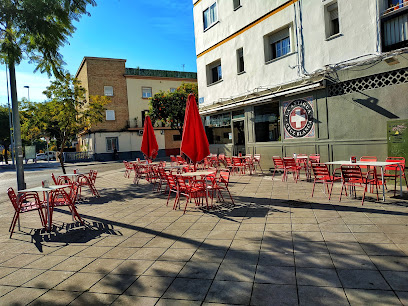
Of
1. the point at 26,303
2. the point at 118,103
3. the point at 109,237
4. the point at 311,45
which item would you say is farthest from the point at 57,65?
the point at 118,103

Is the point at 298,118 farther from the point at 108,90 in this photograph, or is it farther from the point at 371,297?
the point at 108,90

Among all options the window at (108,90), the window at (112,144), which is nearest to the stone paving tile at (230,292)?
the window at (112,144)

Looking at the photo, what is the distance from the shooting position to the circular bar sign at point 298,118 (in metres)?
10.5

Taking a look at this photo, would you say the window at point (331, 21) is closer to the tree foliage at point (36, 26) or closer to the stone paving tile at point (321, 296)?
the tree foliage at point (36, 26)

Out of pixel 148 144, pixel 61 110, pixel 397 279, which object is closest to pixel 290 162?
pixel 148 144

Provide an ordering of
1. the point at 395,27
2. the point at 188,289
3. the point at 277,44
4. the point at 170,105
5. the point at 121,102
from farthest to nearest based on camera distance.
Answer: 1. the point at 121,102
2. the point at 170,105
3. the point at 277,44
4. the point at 395,27
5. the point at 188,289

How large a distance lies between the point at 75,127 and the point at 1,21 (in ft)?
22.3

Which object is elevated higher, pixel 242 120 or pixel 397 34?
pixel 397 34

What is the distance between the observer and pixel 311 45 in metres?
10.3

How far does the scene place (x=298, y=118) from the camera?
10.9 meters

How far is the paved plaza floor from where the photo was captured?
288cm

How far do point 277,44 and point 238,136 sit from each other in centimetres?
472

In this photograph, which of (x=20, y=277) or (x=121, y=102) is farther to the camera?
(x=121, y=102)

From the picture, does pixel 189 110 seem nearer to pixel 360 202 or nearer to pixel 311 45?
pixel 360 202
